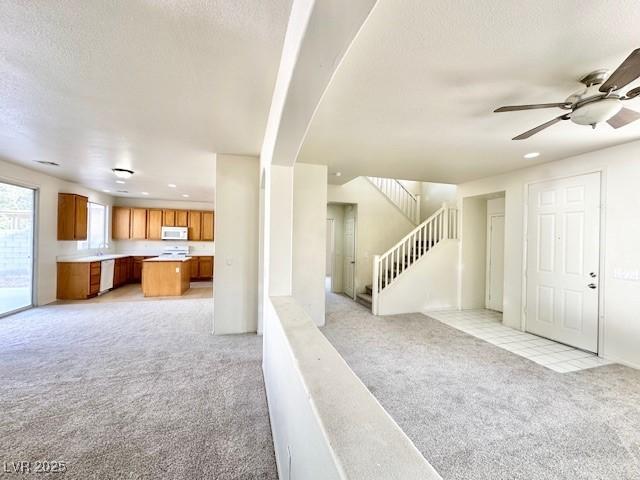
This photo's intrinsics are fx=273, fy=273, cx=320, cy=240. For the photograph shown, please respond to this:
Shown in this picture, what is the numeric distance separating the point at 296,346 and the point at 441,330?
11.5ft

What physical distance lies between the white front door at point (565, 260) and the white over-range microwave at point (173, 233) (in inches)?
326

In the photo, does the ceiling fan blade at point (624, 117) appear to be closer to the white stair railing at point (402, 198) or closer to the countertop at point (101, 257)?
the white stair railing at point (402, 198)

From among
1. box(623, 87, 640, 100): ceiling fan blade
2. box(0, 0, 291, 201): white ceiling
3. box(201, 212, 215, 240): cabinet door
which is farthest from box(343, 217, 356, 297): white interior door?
box(623, 87, 640, 100): ceiling fan blade

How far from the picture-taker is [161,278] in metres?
6.14

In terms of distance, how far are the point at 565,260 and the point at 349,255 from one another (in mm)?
4053

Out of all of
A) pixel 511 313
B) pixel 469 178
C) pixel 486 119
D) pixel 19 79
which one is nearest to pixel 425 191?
pixel 469 178

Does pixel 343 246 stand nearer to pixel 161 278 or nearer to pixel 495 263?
pixel 495 263

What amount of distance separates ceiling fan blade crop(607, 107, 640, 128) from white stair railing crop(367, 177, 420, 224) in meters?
4.67

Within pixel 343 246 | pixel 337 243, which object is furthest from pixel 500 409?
pixel 337 243

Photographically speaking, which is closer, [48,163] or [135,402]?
[135,402]

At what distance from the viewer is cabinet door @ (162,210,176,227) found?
8.07m

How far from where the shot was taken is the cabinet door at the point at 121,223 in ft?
25.5

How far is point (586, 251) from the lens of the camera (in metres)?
3.46

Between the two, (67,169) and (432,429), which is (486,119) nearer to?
(432,429)
